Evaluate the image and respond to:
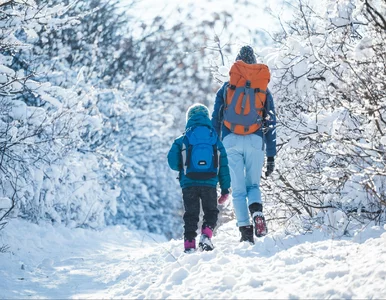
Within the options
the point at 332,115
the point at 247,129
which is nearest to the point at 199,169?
the point at 247,129

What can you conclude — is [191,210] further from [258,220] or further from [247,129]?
[247,129]

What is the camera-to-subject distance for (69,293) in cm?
479

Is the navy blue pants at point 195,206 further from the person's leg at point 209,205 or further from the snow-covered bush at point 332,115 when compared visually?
the snow-covered bush at point 332,115

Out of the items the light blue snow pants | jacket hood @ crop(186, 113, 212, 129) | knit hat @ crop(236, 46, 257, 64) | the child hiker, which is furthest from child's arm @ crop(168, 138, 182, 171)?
knit hat @ crop(236, 46, 257, 64)

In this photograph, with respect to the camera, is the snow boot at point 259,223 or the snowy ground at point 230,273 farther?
the snow boot at point 259,223

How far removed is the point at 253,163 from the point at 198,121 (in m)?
0.74

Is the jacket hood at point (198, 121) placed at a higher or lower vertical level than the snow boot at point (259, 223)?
higher

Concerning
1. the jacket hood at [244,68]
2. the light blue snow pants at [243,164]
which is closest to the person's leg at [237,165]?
the light blue snow pants at [243,164]

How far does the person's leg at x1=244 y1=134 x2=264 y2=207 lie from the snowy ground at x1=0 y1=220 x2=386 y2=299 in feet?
1.62

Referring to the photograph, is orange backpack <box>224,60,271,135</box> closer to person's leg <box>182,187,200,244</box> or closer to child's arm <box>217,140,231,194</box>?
child's arm <box>217,140,231,194</box>

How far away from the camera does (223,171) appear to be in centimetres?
540

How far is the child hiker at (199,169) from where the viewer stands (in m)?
5.25

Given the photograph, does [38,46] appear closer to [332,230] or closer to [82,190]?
[82,190]

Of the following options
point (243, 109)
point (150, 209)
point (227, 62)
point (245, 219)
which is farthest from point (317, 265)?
point (150, 209)
